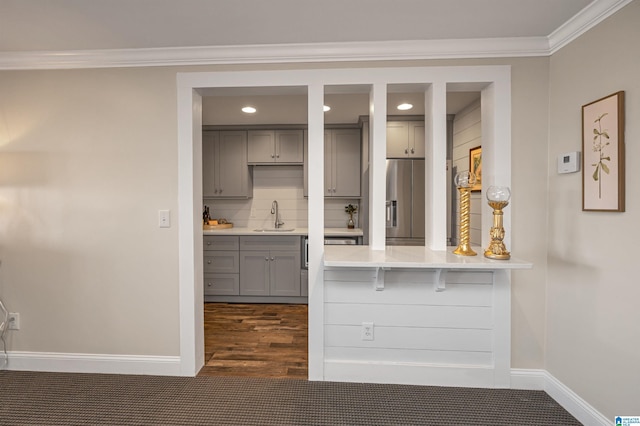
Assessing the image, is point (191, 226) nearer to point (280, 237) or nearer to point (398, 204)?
point (280, 237)

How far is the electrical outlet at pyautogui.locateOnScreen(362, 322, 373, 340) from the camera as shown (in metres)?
2.31

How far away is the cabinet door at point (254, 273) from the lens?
4.11 metres

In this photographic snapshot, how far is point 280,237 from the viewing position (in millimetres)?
4102

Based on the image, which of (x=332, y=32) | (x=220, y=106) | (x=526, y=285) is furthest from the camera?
(x=220, y=106)

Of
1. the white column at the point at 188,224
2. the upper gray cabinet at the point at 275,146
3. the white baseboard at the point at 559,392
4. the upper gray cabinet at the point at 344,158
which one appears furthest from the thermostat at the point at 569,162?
the upper gray cabinet at the point at 275,146

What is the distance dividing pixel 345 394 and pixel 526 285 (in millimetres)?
1431

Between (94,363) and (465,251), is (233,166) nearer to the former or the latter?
(94,363)

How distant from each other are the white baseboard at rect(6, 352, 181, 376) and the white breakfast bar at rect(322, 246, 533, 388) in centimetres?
120

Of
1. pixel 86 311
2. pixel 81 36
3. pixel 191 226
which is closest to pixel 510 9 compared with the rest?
pixel 191 226

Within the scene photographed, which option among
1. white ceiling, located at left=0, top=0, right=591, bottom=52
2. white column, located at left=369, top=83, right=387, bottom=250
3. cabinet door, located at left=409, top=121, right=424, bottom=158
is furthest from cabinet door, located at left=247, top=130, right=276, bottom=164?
white column, located at left=369, top=83, right=387, bottom=250

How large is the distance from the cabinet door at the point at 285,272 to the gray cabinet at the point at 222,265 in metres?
0.46

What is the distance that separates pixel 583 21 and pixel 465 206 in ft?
3.99

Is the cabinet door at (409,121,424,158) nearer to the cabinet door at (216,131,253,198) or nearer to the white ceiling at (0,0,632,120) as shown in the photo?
the white ceiling at (0,0,632,120)

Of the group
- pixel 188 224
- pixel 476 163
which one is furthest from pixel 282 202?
pixel 476 163
